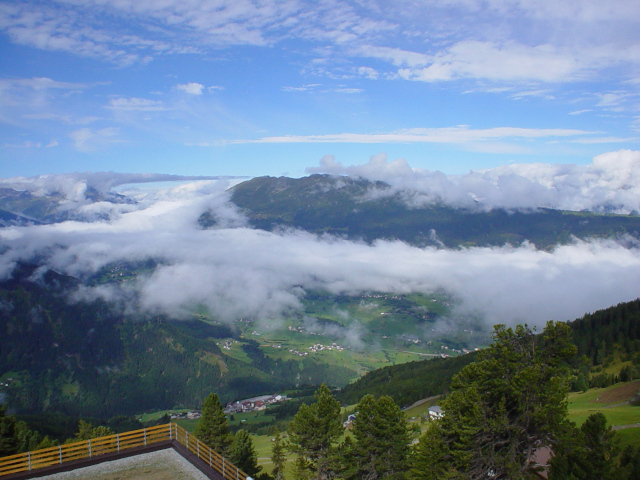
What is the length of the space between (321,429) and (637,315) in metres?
135

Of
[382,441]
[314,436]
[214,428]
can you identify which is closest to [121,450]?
[314,436]

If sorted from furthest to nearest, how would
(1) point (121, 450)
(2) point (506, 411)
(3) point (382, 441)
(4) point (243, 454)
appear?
(4) point (243, 454)
(3) point (382, 441)
(2) point (506, 411)
(1) point (121, 450)

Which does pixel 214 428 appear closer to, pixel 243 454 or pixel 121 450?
pixel 243 454

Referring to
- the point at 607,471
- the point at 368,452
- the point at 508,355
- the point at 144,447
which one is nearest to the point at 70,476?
the point at 144,447

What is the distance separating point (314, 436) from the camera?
136 feet

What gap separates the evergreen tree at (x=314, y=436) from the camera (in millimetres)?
41206

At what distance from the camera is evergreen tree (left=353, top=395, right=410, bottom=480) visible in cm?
3909

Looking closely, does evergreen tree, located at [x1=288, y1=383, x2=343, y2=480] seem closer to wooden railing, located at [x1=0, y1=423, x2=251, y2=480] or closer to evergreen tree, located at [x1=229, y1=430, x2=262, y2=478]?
wooden railing, located at [x1=0, y1=423, x2=251, y2=480]

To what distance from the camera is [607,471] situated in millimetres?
27891

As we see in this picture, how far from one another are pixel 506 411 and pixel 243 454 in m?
36.4

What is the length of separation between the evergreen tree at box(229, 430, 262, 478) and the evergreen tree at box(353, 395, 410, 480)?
2006cm

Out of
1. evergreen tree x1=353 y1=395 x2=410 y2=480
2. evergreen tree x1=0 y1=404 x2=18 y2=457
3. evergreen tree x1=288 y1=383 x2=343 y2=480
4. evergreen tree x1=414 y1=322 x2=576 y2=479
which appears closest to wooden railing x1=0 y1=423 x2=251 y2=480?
evergreen tree x1=288 y1=383 x2=343 y2=480

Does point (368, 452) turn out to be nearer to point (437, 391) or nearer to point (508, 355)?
point (508, 355)

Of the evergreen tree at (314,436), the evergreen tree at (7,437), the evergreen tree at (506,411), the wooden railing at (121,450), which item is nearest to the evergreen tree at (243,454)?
the evergreen tree at (314,436)
